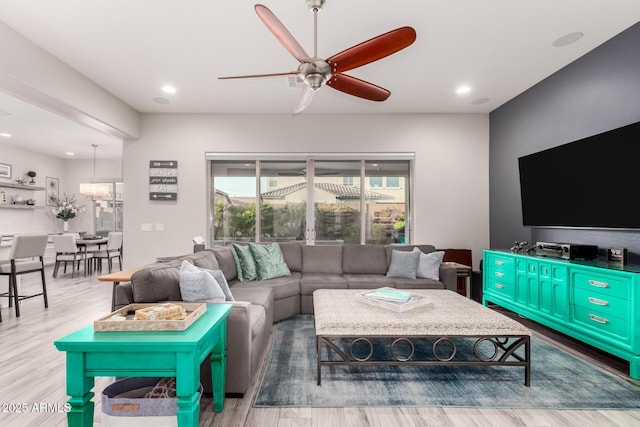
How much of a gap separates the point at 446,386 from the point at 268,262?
2308 millimetres

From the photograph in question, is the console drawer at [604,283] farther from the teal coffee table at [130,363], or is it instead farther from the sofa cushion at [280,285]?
the teal coffee table at [130,363]

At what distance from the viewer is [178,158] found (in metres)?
4.83

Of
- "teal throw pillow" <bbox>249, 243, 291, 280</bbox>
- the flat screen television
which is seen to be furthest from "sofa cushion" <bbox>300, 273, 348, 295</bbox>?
the flat screen television

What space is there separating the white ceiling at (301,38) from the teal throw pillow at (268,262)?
199 cm

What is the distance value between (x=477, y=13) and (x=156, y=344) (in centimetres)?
308

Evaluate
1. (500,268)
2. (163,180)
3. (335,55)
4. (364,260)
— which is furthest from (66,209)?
(500,268)

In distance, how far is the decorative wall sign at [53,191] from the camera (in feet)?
25.5

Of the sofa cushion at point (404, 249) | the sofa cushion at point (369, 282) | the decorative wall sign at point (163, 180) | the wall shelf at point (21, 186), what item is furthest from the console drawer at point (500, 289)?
the wall shelf at point (21, 186)

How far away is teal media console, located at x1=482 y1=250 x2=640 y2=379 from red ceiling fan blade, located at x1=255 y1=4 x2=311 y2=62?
2.74 metres

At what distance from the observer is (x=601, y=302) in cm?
246

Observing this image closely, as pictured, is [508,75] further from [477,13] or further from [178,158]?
[178,158]

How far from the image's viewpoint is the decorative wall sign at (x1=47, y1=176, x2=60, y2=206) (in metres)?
7.77

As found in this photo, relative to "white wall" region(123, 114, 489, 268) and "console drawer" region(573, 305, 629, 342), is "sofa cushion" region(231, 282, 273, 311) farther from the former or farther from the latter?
"console drawer" region(573, 305, 629, 342)

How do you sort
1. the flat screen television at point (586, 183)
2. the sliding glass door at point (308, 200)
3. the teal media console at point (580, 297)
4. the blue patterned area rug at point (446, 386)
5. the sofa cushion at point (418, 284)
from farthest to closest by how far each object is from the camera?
the sliding glass door at point (308, 200) < the sofa cushion at point (418, 284) < the flat screen television at point (586, 183) < the teal media console at point (580, 297) < the blue patterned area rug at point (446, 386)
